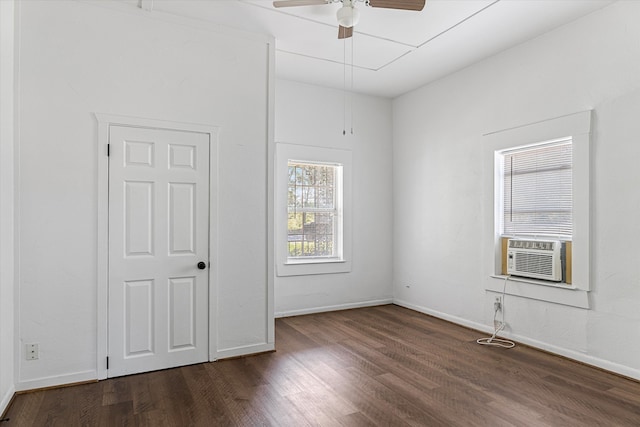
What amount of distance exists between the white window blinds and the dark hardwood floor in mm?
1266

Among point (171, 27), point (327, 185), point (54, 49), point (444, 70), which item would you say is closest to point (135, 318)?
point (54, 49)

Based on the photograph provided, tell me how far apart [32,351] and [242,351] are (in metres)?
1.65

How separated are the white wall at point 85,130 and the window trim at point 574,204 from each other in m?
2.77

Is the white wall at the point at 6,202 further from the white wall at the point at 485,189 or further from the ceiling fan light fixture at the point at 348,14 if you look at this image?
A: the white wall at the point at 485,189

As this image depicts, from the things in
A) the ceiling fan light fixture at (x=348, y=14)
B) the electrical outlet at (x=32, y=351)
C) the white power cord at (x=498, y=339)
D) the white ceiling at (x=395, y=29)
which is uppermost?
the white ceiling at (x=395, y=29)

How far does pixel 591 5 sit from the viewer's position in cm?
334

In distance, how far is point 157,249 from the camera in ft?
11.0

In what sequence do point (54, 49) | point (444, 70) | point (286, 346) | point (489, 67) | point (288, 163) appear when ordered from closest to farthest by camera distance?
point (54, 49) < point (286, 346) < point (489, 67) < point (444, 70) < point (288, 163)

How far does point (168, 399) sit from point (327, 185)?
11.7ft

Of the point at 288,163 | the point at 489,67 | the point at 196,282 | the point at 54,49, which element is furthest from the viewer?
the point at 288,163

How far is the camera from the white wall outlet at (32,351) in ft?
9.51

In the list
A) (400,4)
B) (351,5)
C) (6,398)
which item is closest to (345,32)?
(351,5)

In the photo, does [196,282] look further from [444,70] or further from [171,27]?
[444,70]

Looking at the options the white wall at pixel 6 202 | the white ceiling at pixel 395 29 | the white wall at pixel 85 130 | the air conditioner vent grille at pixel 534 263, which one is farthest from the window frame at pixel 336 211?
the white wall at pixel 6 202
